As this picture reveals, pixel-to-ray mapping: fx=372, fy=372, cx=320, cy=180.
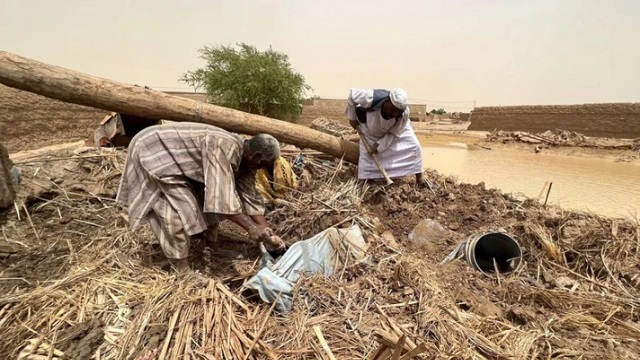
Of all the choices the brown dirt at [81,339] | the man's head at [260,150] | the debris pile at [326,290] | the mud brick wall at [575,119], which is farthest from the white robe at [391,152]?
the mud brick wall at [575,119]

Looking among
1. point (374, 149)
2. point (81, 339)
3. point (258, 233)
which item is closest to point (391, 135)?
point (374, 149)

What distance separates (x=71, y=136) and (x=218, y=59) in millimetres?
10523

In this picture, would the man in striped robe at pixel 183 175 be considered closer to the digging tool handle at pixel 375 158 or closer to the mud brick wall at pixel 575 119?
the digging tool handle at pixel 375 158

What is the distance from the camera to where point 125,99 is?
3.49 metres

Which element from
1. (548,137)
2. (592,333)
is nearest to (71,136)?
(592,333)

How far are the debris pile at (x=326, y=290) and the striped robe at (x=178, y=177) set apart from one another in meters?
0.39

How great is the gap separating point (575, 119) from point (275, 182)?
1722 cm

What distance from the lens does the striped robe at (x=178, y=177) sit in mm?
2512

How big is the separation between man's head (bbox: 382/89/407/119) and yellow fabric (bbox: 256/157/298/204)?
136cm

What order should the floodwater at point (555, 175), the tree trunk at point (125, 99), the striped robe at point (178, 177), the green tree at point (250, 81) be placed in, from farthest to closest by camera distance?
the green tree at point (250, 81)
the floodwater at point (555, 175)
the tree trunk at point (125, 99)
the striped robe at point (178, 177)

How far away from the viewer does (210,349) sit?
196 cm

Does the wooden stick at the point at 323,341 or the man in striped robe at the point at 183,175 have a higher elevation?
the man in striped robe at the point at 183,175

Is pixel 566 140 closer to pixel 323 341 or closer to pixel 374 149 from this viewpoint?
pixel 374 149

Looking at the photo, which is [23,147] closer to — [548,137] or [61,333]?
[61,333]
